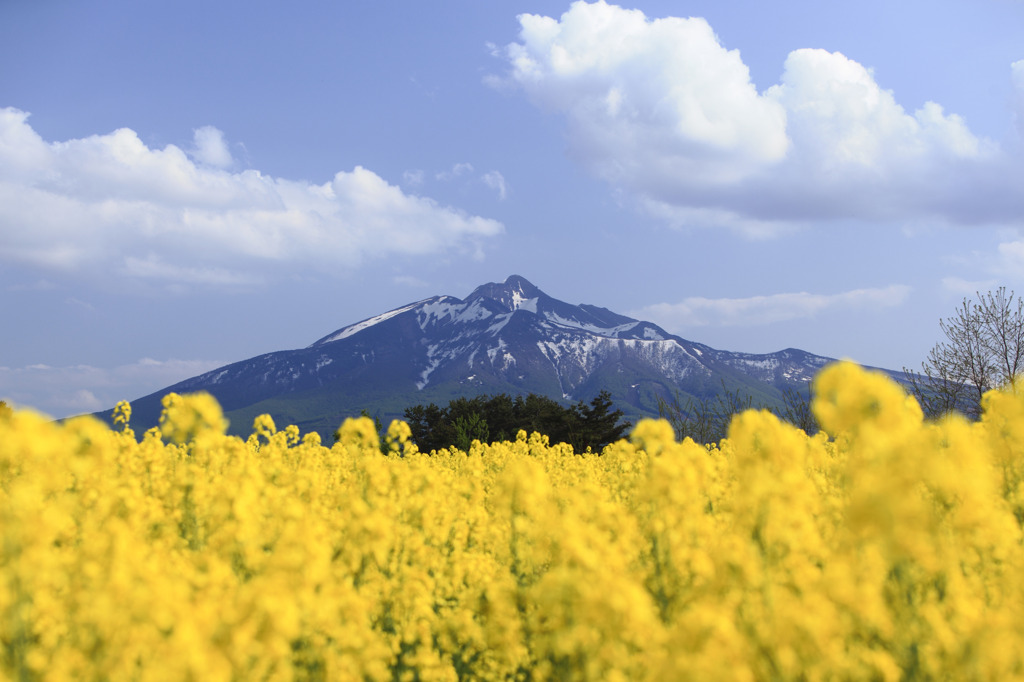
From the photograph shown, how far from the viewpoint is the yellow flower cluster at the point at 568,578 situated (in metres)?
3.74

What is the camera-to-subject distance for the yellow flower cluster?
374 cm

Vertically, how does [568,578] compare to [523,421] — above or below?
above

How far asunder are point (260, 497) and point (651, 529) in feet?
14.5

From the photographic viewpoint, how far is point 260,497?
6.64 meters

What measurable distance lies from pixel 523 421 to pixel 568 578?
3697 centimetres

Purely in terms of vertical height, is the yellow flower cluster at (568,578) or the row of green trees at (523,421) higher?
the yellow flower cluster at (568,578)

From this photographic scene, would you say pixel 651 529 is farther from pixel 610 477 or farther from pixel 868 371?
pixel 610 477

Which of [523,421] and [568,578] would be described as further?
[523,421]

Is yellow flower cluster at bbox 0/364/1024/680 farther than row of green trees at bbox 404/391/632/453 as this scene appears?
No

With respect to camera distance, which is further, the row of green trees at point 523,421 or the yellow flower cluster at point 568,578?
the row of green trees at point 523,421

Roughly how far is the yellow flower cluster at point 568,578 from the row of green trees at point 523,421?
100 ft

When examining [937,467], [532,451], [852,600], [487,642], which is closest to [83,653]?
[487,642]

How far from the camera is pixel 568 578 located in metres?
4.25

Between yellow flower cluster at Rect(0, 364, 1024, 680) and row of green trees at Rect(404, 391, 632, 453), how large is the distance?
100 feet
